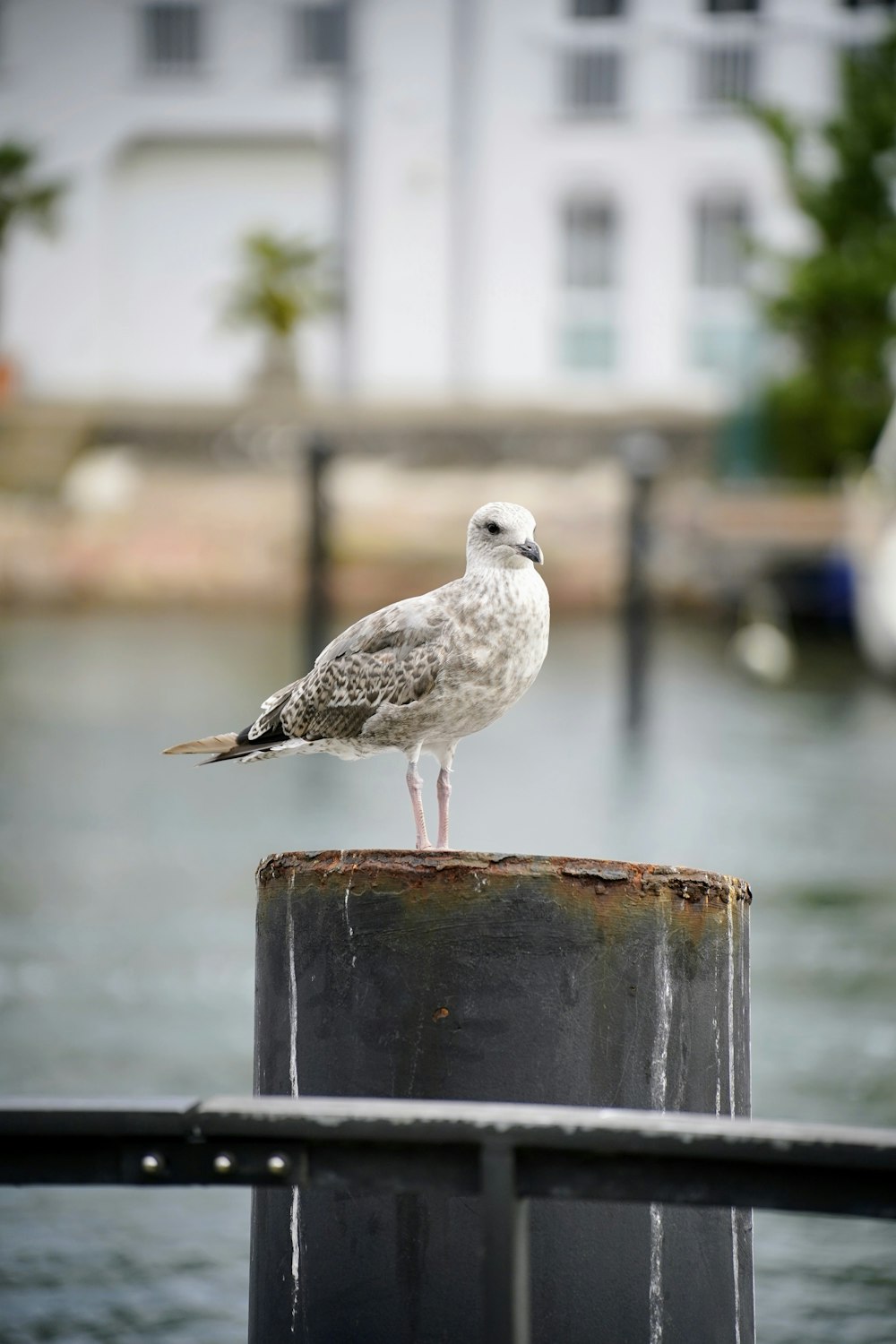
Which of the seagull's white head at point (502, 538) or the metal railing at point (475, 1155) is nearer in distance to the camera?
the metal railing at point (475, 1155)

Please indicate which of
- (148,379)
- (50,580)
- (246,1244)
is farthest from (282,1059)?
(148,379)

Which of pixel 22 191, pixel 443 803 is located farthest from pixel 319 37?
pixel 443 803

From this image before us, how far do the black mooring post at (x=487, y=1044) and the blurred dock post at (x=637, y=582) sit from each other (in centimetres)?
1396

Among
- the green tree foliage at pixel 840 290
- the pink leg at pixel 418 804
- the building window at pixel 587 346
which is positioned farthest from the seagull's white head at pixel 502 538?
the building window at pixel 587 346

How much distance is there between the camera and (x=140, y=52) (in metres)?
36.3

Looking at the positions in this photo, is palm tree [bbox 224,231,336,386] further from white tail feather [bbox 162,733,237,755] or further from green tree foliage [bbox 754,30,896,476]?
white tail feather [bbox 162,733,237,755]

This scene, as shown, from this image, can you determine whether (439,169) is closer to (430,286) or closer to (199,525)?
(430,286)

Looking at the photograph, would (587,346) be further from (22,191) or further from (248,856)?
(248,856)

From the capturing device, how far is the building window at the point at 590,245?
35.5 m

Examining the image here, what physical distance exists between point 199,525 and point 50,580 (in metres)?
1.87

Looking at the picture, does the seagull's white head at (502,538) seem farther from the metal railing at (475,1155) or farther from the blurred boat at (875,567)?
the blurred boat at (875,567)

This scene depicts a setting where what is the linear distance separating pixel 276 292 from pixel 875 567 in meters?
10.3

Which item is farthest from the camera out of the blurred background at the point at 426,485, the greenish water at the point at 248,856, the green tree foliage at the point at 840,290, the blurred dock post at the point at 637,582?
the green tree foliage at the point at 840,290

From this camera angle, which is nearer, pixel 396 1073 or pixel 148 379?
pixel 396 1073
